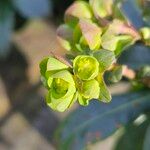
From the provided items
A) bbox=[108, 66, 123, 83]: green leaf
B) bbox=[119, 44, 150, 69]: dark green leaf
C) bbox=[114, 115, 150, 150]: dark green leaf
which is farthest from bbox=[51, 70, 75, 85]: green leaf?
bbox=[114, 115, 150, 150]: dark green leaf

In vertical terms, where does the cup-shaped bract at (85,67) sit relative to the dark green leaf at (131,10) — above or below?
above

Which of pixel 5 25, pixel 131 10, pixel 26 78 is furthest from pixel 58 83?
pixel 26 78

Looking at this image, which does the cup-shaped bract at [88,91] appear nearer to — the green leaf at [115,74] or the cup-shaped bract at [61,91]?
the cup-shaped bract at [61,91]

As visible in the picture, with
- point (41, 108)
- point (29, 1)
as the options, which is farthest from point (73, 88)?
point (41, 108)

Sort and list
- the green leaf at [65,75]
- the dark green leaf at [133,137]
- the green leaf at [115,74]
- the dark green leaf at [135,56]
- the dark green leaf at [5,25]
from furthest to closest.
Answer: the dark green leaf at [5,25] < the dark green leaf at [133,137] < the dark green leaf at [135,56] < the green leaf at [115,74] < the green leaf at [65,75]

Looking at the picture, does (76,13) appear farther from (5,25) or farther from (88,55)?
(5,25)

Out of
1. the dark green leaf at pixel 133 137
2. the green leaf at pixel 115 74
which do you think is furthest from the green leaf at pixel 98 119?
the green leaf at pixel 115 74
